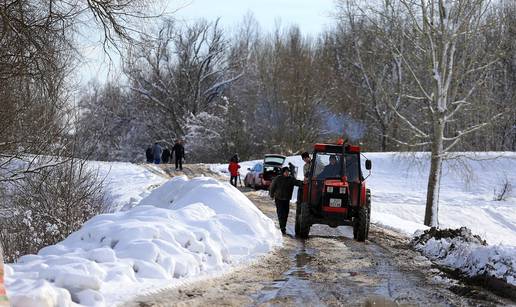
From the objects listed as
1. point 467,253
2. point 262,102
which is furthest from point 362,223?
point 262,102

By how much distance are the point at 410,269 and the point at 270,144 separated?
4422 cm

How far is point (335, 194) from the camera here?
1479 cm

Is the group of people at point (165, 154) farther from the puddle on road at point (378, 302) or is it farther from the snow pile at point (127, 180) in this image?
the puddle on road at point (378, 302)

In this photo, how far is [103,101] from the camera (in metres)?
60.9

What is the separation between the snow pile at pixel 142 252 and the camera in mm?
6797

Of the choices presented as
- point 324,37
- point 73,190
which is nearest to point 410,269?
point 73,190

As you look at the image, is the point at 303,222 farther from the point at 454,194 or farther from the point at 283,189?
the point at 454,194

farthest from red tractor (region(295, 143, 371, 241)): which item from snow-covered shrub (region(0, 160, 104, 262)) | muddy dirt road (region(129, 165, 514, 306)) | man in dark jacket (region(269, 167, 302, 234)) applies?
snow-covered shrub (region(0, 160, 104, 262))

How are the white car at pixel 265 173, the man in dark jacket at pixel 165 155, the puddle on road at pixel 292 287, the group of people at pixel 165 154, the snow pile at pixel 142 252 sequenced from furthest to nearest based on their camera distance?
the man in dark jacket at pixel 165 155, the group of people at pixel 165 154, the white car at pixel 265 173, the puddle on road at pixel 292 287, the snow pile at pixel 142 252

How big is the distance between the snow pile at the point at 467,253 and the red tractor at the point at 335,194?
4.89ft

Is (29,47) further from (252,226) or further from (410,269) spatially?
(410,269)

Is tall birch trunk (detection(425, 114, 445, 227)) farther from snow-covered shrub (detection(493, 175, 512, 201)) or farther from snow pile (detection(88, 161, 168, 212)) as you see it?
snow-covered shrub (detection(493, 175, 512, 201))

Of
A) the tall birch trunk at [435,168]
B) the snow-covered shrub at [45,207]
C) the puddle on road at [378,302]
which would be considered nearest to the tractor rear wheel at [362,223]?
the puddle on road at [378,302]

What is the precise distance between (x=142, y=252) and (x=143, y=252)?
0.05 feet
